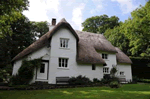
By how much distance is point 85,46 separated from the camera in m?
21.3

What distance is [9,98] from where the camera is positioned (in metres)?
8.95

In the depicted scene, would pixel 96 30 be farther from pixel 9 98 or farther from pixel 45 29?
pixel 9 98

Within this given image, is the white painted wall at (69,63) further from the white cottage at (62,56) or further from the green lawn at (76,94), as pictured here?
the green lawn at (76,94)

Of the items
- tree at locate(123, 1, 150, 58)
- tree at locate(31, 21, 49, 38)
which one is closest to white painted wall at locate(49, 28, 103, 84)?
tree at locate(123, 1, 150, 58)

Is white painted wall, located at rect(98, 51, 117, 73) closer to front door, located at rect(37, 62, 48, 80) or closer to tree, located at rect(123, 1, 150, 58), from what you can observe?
tree, located at rect(123, 1, 150, 58)

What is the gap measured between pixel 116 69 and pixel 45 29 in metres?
29.5

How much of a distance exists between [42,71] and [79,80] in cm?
489

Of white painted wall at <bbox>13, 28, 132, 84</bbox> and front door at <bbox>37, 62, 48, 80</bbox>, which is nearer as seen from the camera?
front door at <bbox>37, 62, 48, 80</bbox>

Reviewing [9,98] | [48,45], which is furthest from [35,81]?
[9,98]

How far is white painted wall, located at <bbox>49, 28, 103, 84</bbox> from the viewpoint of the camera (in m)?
17.5

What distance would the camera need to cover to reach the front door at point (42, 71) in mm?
17031

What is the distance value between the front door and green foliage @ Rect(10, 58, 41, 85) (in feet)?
2.92

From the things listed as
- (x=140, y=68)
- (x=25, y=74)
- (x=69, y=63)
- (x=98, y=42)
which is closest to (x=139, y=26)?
(x=98, y=42)

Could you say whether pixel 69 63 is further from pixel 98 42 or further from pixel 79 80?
pixel 98 42
